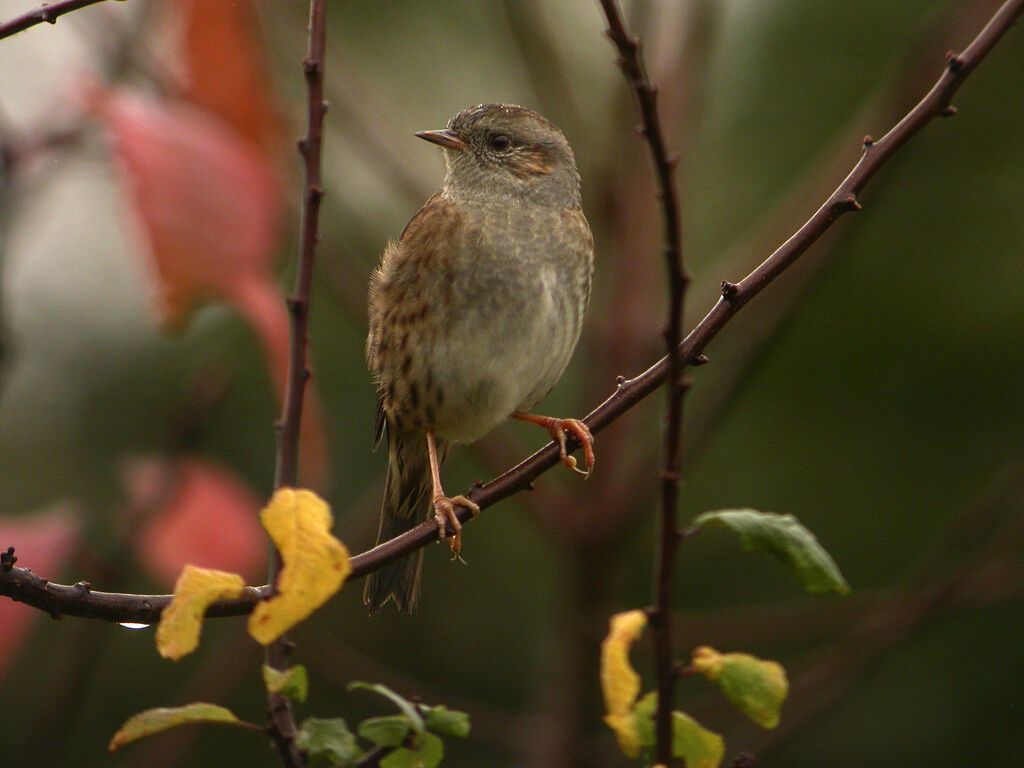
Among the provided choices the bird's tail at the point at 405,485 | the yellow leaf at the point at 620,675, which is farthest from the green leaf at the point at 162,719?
the bird's tail at the point at 405,485

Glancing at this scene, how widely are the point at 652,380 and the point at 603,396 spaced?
2.45 m

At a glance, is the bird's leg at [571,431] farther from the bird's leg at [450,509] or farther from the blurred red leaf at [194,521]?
the blurred red leaf at [194,521]

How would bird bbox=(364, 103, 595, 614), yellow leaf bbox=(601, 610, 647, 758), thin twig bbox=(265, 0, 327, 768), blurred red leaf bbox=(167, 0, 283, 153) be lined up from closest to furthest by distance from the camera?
yellow leaf bbox=(601, 610, 647, 758) → thin twig bbox=(265, 0, 327, 768) → blurred red leaf bbox=(167, 0, 283, 153) → bird bbox=(364, 103, 595, 614)

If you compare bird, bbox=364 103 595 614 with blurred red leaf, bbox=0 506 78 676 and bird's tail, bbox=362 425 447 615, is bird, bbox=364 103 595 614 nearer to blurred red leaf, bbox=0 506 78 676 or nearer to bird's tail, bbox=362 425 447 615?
bird's tail, bbox=362 425 447 615

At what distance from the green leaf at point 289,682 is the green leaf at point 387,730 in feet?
0.40

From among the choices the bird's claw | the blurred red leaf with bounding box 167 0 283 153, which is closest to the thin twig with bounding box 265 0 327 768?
the bird's claw

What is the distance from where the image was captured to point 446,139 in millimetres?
4348

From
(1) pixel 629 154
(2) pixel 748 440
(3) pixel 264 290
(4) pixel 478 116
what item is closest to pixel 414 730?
(3) pixel 264 290

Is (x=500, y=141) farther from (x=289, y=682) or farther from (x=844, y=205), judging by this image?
(x=289, y=682)

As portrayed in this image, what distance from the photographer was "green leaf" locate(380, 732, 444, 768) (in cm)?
205

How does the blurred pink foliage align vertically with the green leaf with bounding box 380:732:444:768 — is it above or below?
above

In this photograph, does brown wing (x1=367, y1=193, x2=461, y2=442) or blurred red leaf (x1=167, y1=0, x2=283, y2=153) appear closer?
blurred red leaf (x1=167, y1=0, x2=283, y2=153)

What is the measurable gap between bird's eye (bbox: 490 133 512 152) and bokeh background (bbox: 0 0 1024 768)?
0.40 m

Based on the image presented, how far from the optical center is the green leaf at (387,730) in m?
2.04
